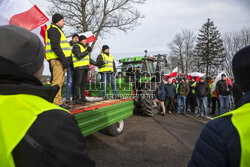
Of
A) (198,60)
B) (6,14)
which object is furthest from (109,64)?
(198,60)

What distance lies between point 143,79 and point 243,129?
6492 millimetres

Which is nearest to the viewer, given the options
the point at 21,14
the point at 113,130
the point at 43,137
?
the point at 43,137

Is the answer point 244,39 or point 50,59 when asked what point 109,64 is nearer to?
point 50,59

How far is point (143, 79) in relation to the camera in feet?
23.7

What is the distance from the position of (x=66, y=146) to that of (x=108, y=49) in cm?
486

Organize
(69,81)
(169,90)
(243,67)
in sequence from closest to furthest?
(243,67) → (69,81) → (169,90)

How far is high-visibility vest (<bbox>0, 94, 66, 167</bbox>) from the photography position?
625 mm

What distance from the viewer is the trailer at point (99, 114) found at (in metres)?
2.72

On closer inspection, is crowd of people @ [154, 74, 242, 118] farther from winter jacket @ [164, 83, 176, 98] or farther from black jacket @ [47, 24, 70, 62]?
black jacket @ [47, 24, 70, 62]

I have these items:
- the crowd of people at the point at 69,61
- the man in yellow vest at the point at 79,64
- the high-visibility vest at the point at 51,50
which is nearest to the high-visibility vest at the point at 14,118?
the crowd of people at the point at 69,61

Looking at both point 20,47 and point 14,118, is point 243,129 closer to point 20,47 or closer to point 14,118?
point 14,118

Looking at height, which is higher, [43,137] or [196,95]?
[43,137]

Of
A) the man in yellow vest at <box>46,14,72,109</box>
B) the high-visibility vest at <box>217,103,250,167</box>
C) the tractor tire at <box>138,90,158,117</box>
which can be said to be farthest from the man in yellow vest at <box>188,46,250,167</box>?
the tractor tire at <box>138,90,158,117</box>

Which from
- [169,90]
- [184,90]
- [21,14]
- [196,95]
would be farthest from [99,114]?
[184,90]
